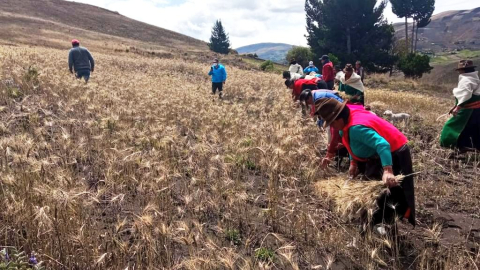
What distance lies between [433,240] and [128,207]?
3.20 meters

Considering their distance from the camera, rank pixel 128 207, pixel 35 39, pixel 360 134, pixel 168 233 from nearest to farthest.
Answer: pixel 168 233 < pixel 360 134 < pixel 128 207 < pixel 35 39

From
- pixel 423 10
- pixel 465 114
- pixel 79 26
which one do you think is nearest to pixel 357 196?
pixel 465 114

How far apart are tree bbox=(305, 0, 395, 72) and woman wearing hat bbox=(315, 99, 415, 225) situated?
103ft

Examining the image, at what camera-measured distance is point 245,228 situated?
3.98 meters

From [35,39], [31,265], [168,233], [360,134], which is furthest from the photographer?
[35,39]

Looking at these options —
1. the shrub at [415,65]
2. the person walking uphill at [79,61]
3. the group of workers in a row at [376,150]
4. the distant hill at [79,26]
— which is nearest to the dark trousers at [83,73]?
the person walking uphill at [79,61]

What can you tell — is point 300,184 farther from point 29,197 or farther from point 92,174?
point 29,197

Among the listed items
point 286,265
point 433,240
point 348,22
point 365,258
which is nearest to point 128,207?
point 286,265

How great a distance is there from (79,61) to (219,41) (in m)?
60.1

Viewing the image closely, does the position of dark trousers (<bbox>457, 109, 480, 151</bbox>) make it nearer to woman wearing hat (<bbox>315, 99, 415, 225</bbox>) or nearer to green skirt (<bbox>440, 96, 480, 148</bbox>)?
green skirt (<bbox>440, 96, 480, 148</bbox>)

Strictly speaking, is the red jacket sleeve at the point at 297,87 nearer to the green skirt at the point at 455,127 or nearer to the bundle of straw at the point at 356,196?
the green skirt at the point at 455,127

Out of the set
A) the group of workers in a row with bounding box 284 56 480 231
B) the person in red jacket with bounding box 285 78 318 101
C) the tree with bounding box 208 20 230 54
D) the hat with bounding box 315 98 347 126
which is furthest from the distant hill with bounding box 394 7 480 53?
the hat with bounding box 315 98 347 126

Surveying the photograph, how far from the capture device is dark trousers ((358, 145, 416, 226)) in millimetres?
3574

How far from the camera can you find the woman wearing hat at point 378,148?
3.32 meters
